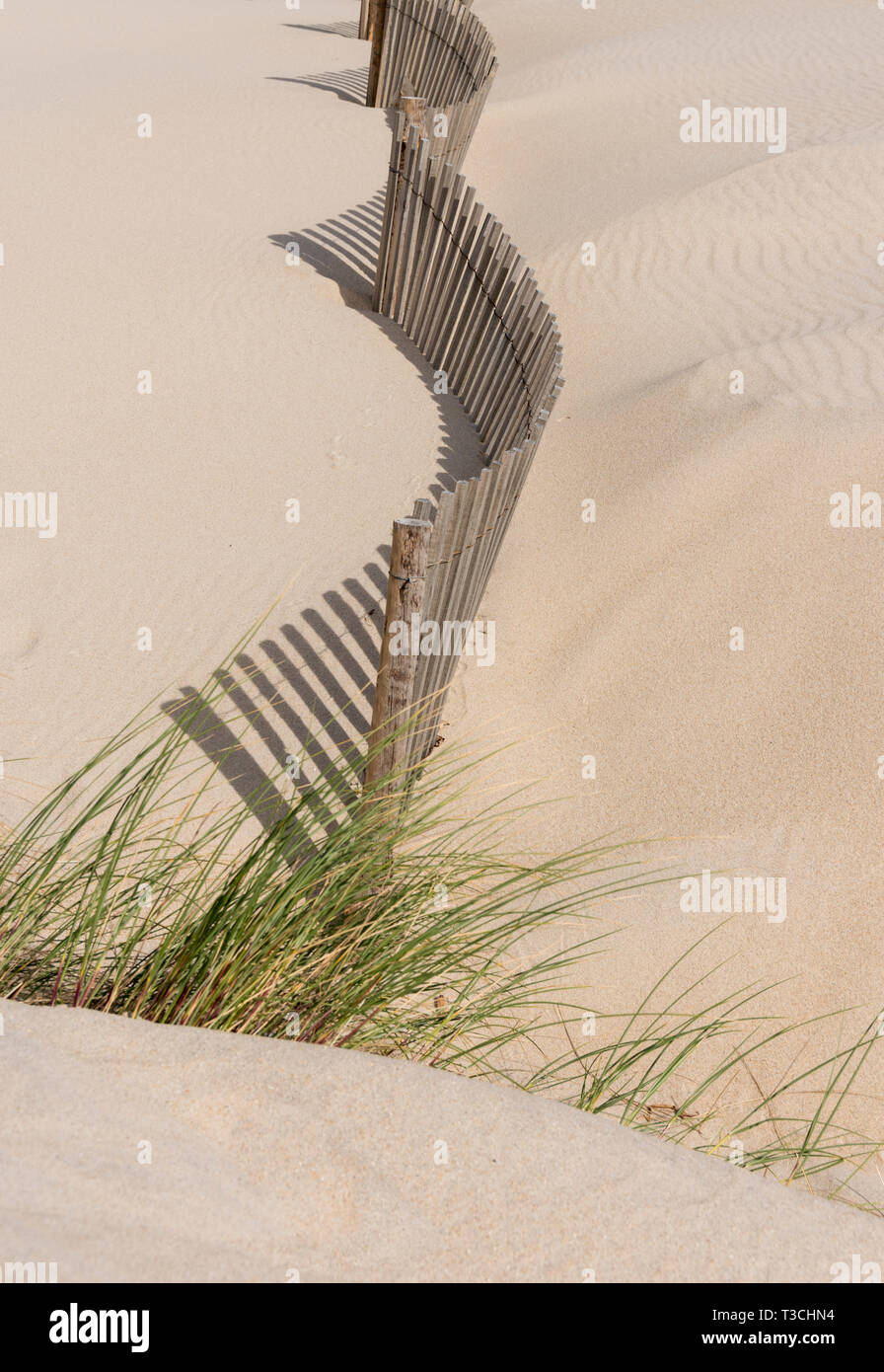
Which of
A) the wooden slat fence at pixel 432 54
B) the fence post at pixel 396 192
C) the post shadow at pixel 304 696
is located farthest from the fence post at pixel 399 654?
the wooden slat fence at pixel 432 54

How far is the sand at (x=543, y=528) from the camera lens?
6.41 feet

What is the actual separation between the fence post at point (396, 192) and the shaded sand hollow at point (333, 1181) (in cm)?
640

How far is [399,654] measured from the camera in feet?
11.5

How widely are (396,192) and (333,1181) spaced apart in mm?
6798

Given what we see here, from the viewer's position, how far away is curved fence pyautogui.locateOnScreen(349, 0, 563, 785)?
11.7ft

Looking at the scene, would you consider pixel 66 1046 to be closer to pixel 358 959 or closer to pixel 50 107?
pixel 358 959

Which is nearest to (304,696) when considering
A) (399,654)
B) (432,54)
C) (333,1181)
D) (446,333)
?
(399,654)

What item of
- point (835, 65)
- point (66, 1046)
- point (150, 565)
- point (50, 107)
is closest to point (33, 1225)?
point (66, 1046)

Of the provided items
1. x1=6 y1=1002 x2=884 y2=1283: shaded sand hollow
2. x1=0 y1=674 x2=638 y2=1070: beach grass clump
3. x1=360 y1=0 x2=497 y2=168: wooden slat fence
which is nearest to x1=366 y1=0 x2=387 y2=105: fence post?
x1=360 y1=0 x2=497 y2=168: wooden slat fence

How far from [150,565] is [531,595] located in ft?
6.48

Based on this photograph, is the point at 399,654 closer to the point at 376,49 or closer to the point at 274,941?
the point at 274,941

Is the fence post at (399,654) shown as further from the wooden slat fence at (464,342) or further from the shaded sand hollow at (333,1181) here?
the shaded sand hollow at (333,1181)

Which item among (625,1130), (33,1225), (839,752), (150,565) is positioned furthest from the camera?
(150,565)

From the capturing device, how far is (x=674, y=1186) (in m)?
1.86
